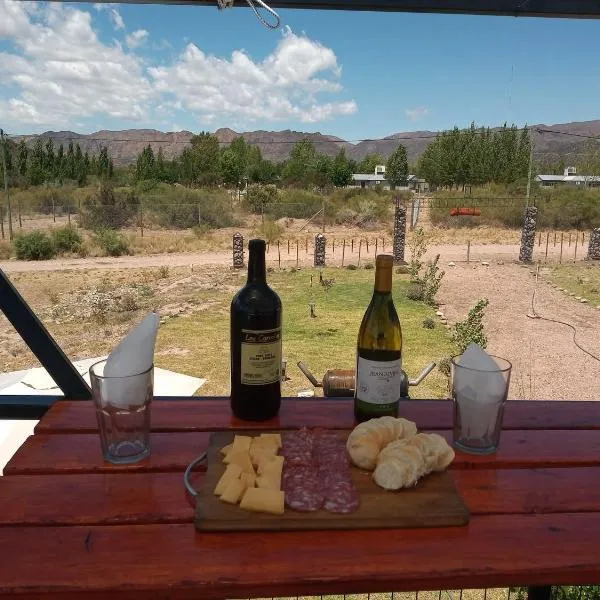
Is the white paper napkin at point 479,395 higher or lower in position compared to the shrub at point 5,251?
higher

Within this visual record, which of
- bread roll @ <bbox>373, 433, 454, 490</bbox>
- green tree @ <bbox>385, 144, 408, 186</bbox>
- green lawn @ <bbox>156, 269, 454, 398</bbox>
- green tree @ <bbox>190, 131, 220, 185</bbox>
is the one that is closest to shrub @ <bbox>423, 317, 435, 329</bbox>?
green lawn @ <bbox>156, 269, 454, 398</bbox>

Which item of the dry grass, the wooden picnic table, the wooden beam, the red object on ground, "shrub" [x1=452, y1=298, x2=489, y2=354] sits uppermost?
the wooden beam

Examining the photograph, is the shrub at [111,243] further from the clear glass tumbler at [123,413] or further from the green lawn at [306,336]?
the clear glass tumbler at [123,413]

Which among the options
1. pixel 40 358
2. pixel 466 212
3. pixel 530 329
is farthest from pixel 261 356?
pixel 466 212

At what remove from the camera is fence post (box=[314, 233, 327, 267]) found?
9977mm

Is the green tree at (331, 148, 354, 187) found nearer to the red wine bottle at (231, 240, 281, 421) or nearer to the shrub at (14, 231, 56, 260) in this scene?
the shrub at (14, 231, 56, 260)

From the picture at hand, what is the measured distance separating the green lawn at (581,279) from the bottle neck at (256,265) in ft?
28.2

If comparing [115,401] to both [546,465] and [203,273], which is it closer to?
[546,465]

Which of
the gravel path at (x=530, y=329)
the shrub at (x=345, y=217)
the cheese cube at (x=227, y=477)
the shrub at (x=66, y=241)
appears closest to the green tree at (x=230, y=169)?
the shrub at (x=345, y=217)

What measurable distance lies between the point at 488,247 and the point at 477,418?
44.9 ft

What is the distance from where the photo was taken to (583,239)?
1412 cm

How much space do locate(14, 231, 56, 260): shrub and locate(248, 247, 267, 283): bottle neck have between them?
12.2 m

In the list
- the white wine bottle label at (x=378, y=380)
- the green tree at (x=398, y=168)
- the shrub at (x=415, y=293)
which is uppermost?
the green tree at (x=398, y=168)

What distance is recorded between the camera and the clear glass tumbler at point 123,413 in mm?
690
